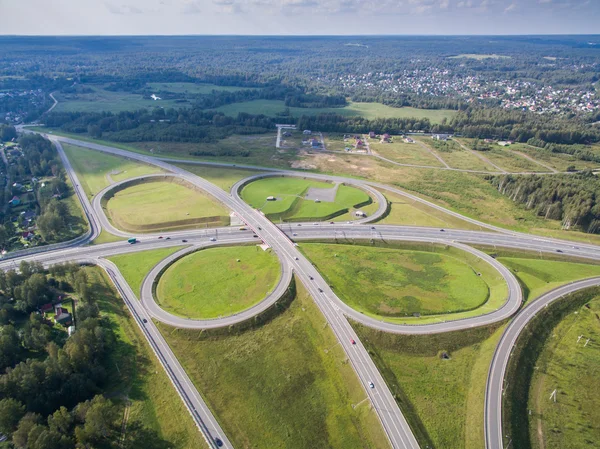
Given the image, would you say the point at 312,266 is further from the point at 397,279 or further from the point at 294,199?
the point at 294,199

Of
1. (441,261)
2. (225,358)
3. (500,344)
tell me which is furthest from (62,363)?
(441,261)

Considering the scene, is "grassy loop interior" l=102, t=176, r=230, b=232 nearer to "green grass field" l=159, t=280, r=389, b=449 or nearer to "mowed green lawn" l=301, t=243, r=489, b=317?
"mowed green lawn" l=301, t=243, r=489, b=317

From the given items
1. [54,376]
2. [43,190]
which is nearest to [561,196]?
[54,376]

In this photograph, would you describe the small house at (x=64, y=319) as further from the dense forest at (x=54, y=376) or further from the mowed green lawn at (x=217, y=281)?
the mowed green lawn at (x=217, y=281)

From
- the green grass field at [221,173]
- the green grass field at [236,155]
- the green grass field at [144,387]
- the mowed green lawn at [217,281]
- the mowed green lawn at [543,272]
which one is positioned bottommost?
the green grass field at [144,387]

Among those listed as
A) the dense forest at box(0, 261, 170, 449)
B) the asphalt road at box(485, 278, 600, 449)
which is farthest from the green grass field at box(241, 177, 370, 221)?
the asphalt road at box(485, 278, 600, 449)

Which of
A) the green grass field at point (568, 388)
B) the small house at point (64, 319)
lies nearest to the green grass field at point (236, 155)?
the small house at point (64, 319)
